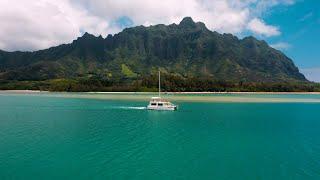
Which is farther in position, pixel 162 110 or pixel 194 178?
pixel 162 110

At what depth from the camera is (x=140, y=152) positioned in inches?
1930

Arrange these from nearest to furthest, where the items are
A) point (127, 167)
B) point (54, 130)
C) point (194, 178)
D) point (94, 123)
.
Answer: point (194, 178), point (127, 167), point (54, 130), point (94, 123)

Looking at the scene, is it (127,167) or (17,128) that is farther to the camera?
(17,128)

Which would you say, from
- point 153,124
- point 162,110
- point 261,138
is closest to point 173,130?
point 153,124

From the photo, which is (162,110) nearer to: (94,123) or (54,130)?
(94,123)

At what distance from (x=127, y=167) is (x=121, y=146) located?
11.9 meters

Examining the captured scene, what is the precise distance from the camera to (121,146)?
52.5m

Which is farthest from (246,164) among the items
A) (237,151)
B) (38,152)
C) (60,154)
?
(38,152)

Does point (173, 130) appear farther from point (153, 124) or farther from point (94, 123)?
point (94, 123)

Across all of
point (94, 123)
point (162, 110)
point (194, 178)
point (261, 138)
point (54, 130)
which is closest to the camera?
point (194, 178)

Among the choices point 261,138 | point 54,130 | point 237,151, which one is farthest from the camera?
point 54,130

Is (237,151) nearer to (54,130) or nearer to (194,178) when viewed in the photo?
(194,178)

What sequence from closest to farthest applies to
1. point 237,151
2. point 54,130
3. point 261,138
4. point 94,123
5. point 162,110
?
point 237,151
point 261,138
point 54,130
point 94,123
point 162,110

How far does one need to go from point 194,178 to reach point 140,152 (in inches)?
542
